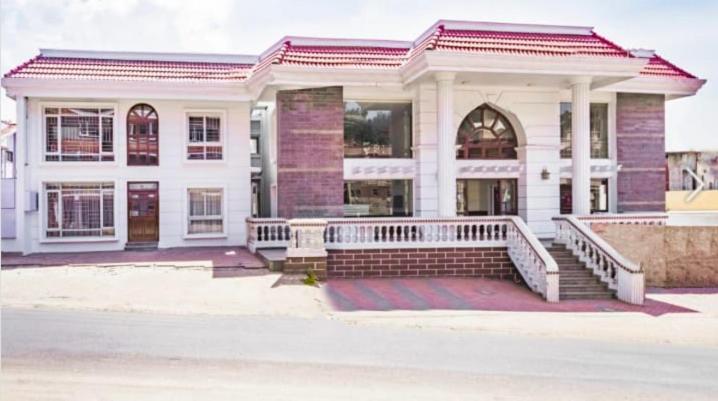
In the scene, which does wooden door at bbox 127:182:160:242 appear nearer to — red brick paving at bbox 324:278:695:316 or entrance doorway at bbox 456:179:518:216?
red brick paving at bbox 324:278:695:316

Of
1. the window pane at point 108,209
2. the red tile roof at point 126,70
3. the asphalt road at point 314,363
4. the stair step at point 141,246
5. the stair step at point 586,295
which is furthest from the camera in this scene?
the window pane at point 108,209

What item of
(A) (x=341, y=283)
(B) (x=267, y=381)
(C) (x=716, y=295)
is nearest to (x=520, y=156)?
(C) (x=716, y=295)

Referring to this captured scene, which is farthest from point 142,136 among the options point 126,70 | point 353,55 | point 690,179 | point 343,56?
point 690,179

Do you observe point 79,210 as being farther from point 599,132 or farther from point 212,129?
point 599,132

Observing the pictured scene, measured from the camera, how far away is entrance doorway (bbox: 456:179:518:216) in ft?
68.0

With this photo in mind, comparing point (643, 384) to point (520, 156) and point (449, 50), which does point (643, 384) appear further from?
point (520, 156)

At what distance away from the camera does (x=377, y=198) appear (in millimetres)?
20344

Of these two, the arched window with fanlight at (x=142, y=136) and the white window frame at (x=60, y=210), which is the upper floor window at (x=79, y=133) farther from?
the white window frame at (x=60, y=210)

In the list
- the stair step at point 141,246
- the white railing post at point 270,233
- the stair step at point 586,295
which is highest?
the white railing post at point 270,233

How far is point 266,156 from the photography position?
2533 cm

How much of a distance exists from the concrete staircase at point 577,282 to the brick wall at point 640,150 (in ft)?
20.0

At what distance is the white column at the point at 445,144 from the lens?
58.2 ft

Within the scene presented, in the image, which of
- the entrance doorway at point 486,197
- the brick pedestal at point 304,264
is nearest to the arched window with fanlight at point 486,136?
the entrance doorway at point 486,197

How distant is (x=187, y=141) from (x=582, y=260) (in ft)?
42.8
